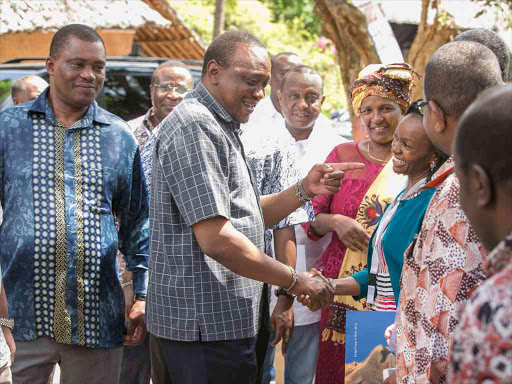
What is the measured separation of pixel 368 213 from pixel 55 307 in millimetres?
1901

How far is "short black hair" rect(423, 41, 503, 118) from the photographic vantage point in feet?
8.43

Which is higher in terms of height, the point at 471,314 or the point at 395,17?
the point at 395,17

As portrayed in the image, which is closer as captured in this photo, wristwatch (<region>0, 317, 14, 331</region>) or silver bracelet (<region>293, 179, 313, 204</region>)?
wristwatch (<region>0, 317, 14, 331</region>)

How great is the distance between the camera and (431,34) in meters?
9.35


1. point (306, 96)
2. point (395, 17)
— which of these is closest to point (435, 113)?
point (306, 96)

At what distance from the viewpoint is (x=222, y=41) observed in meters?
3.53

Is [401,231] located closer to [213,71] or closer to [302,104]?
[213,71]

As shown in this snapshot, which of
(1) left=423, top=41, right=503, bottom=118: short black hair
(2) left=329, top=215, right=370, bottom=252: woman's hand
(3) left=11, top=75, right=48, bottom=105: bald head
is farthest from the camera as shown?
(3) left=11, top=75, right=48, bottom=105: bald head

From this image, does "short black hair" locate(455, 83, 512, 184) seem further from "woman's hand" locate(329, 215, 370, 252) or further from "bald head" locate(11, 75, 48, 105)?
"bald head" locate(11, 75, 48, 105)

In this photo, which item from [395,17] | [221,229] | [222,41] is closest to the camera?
[221,229]

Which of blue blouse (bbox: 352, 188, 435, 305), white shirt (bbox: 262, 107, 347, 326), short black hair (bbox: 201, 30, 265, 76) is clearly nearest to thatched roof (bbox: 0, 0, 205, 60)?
white shirt (bbox: 262, 107, 347, 326)

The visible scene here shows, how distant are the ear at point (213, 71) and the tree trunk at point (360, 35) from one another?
574cm

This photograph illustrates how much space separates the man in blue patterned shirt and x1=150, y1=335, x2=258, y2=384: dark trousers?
607mm

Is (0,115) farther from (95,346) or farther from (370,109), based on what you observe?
(370,109)
